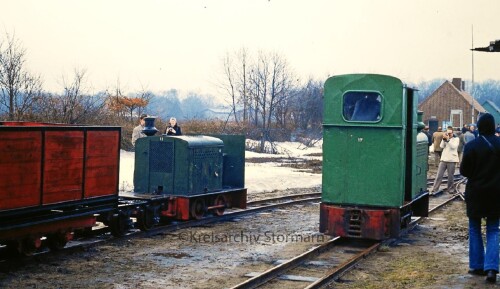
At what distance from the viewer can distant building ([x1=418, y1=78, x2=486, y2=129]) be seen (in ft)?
227

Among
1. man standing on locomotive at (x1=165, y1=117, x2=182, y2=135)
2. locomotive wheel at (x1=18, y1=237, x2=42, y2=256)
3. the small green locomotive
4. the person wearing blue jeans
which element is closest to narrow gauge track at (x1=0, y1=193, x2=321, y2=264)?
locomotive wheel at (x1=18, y1=237, x2=42, y2=256)

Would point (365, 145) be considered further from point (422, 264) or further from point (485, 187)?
point (485, 187)

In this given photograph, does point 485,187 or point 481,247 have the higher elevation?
point 485,187

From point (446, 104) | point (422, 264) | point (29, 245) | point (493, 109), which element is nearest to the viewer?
point (29, 245)

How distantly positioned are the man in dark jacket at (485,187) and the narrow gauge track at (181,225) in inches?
230

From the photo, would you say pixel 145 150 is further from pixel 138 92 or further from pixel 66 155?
pixel 138 92

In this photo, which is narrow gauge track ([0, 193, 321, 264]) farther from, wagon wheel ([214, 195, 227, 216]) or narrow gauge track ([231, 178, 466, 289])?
narrow gauge track ([231, 178, 466, 289])

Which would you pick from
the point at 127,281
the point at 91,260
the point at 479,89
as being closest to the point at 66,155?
the point at 91,260

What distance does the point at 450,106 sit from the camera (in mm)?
70250

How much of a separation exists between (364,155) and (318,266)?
2.37m

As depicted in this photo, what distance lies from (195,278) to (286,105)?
47.0m

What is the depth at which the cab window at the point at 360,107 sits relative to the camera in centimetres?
1064

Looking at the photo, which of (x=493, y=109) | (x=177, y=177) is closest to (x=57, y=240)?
(x=177, y=177)

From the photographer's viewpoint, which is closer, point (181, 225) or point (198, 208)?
point (181, 225)
